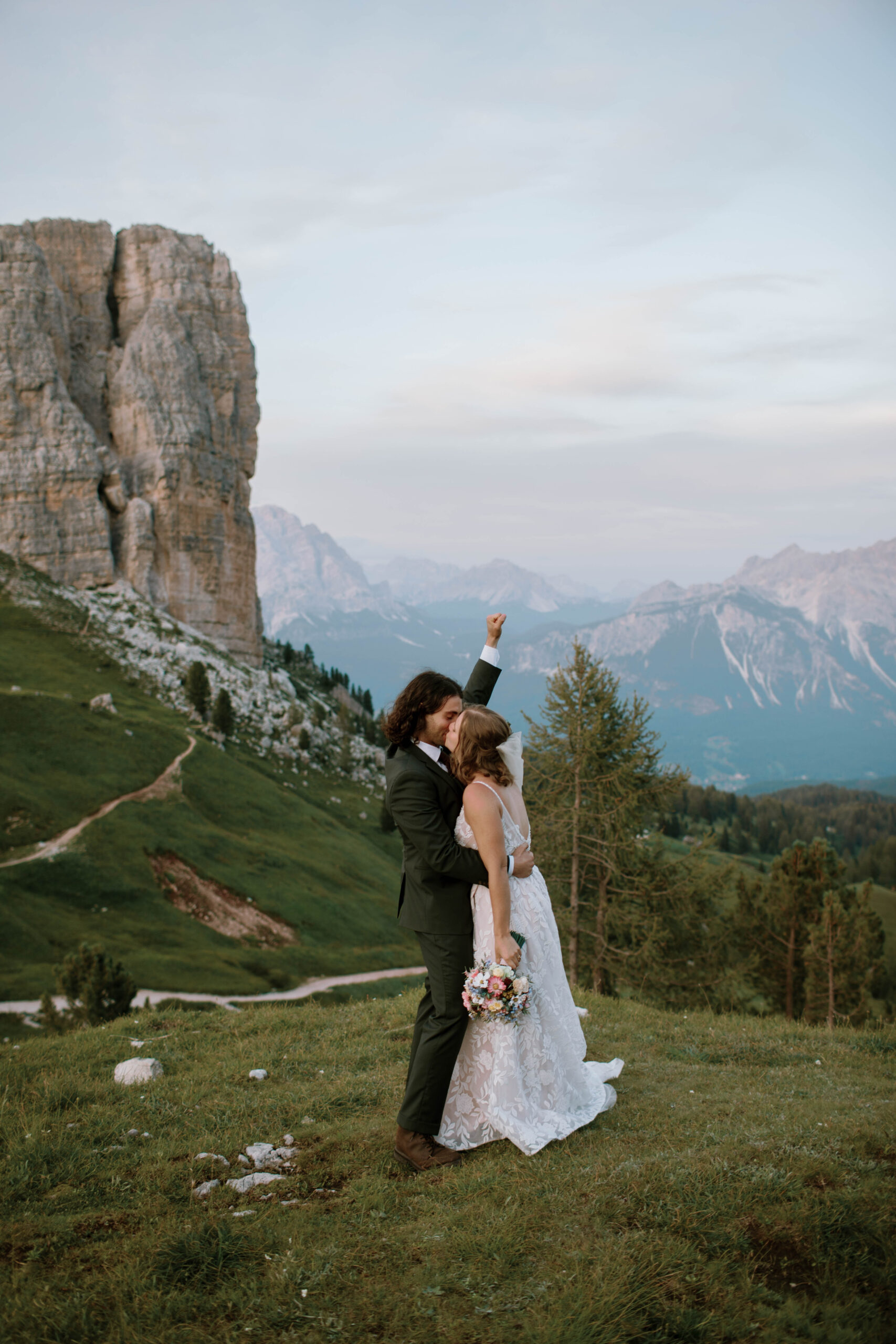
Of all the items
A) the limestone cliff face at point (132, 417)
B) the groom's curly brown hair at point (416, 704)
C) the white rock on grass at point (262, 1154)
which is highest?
the limestone cliff face at point (132, 417)

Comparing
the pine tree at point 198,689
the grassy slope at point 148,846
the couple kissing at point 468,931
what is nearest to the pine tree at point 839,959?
the couple kissing at point 468,931

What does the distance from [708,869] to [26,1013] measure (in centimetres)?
2638

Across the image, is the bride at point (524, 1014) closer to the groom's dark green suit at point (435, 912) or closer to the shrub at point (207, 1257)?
the groom's dark green suit at point (435, 912)

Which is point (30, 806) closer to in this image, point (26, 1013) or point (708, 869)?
point (26, 1013)

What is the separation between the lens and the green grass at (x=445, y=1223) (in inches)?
185

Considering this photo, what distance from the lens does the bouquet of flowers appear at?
678 cm

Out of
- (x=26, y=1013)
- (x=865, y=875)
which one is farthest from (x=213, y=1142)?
(x=865, y=875)

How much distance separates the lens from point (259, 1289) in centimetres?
506

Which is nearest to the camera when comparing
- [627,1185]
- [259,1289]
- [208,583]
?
[259,1289]

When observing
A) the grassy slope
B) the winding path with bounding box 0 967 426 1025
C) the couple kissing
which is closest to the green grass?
the couple kissing

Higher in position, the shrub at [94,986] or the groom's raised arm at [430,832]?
the groom's raised arm at [430,832]

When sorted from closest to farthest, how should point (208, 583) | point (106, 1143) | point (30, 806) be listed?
point (106, 1143) → point (30, 806) → point (208, 583)

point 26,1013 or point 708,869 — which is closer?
point 708,869

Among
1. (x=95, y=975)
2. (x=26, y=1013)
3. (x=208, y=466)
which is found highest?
(x=208, y=466)
